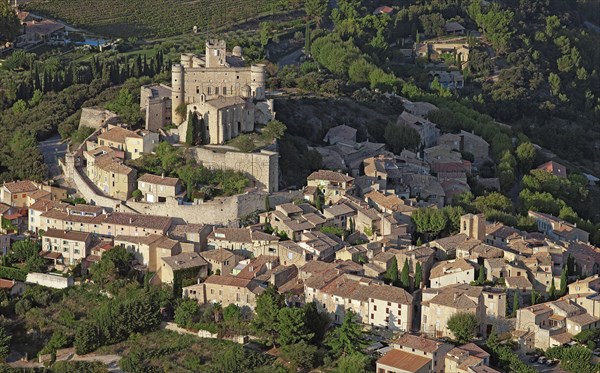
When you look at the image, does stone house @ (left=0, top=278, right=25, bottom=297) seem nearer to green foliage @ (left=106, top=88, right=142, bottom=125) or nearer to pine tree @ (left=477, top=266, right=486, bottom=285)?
green foliage @ (left=106, top=88, right=142, bottom=125)

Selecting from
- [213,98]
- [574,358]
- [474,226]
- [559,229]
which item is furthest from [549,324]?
[213,98]

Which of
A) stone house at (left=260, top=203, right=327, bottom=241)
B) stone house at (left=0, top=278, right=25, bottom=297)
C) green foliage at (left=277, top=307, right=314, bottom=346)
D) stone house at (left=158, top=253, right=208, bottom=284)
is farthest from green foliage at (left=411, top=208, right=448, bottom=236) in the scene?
stone house at (left=0, top=278, right=25, bottom=297)

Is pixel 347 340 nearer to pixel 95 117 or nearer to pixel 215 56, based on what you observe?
pixel 215 56

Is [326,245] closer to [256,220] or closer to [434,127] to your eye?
[256,220]

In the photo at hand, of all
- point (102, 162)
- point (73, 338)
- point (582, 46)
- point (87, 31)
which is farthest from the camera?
point (582, 46)

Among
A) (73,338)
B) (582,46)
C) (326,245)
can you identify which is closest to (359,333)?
(326,245)

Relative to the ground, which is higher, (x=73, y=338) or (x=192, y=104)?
(x=192, y=104)

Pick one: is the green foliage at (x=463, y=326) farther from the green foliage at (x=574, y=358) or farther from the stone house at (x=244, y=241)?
the stone house at (x=244, y=241)
